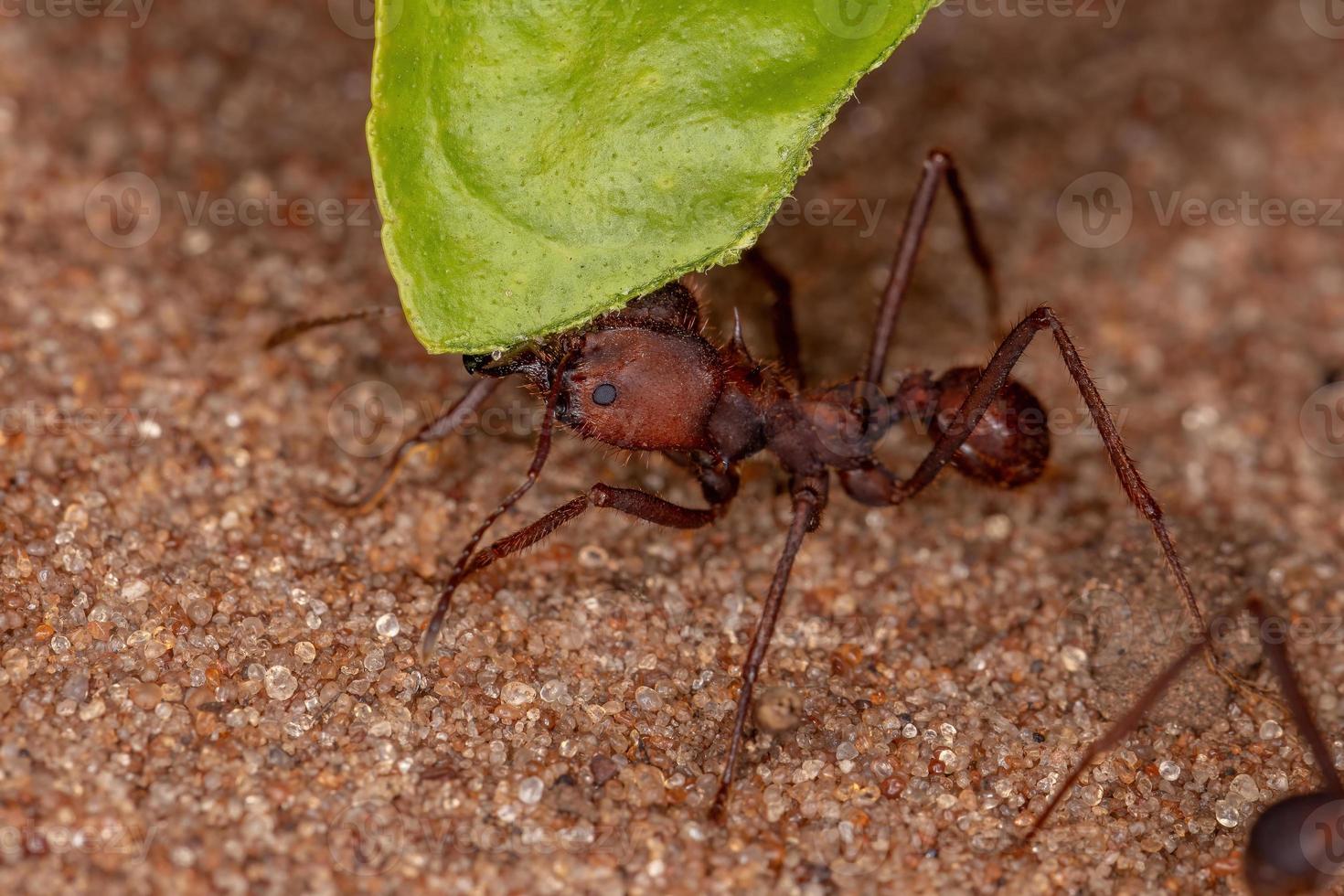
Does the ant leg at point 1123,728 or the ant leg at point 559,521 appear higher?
the ant leg at point 559,521

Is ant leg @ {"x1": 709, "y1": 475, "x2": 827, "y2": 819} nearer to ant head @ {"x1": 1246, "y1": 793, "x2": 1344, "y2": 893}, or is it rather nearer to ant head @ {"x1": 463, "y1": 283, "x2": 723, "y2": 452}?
ant head @ {"x1": 463, "y1": 283, "x2": 723, "y2": 452}

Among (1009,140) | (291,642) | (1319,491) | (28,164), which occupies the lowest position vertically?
(1319,491)

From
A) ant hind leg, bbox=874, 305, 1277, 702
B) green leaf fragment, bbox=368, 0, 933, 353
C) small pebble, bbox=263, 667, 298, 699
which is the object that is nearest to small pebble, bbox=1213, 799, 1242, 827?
ant hind leg, bbox=874, 305, 1277, 702

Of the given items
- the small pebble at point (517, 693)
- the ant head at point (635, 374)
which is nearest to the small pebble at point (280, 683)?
the small pebble at point (517, 693)

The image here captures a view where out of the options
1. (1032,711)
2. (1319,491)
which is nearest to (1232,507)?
(1319,491)

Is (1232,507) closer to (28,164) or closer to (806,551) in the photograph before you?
(806,551)

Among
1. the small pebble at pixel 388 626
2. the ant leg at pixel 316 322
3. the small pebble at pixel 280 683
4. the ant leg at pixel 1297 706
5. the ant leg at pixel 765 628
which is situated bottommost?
the ant leg at pixel 1297 706

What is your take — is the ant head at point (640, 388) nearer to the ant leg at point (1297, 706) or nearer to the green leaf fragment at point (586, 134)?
the green leaf fragment at point (586, 134)

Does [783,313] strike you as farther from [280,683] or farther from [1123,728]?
[280,683]
